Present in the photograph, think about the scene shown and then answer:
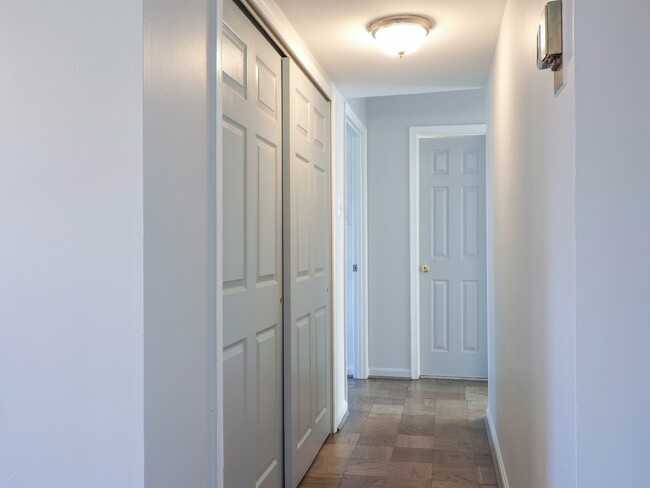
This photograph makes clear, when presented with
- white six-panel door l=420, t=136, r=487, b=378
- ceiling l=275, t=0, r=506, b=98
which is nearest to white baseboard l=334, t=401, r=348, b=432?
white six-panel door l=420, t=136, r=487, b=378

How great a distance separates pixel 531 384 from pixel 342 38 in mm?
1673

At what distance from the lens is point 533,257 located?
1.59 metres

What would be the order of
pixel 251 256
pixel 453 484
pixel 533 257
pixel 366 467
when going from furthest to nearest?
pixel 366 467 → pixel 453 484 → pixel 251 256 → pixel 533 257

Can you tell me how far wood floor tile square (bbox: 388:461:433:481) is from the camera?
270 cm

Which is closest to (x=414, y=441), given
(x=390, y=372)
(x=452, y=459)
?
(x=452, y=459)

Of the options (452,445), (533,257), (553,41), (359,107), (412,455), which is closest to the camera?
(553,41)

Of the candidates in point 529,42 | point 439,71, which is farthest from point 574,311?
point 439,71

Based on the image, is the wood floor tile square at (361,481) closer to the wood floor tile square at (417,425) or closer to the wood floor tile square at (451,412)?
the wood floor tile square at (417,425)

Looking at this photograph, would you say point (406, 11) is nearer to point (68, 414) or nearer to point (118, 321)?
point (118, 321)

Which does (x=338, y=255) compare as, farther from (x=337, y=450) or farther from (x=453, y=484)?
(x=453, y=484)

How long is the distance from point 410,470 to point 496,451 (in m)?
0.44

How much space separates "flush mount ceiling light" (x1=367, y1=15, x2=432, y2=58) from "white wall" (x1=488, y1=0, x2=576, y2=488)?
331 millimetres

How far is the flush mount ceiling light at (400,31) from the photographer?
2.33m

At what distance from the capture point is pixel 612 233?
1016 millimetres
